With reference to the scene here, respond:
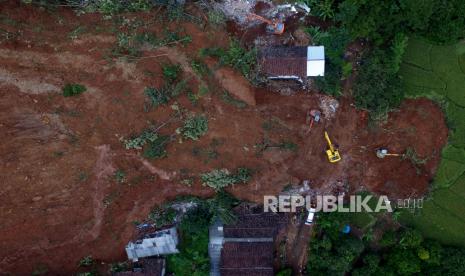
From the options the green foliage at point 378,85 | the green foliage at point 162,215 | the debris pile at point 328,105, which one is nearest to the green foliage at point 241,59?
the debris pile at point 328,105

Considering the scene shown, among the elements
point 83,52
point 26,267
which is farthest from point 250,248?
point 83,52

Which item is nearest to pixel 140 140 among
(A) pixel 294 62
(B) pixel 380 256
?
(A) pixel 294 62

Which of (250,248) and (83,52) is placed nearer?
(83,52)

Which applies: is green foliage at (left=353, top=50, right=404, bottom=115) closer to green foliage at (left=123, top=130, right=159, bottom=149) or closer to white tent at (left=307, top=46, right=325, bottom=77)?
white tent at (left=307, top=46, right=325, bottom=77)

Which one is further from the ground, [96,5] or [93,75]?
[96,5]

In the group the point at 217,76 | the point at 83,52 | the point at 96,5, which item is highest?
the point at 96,5

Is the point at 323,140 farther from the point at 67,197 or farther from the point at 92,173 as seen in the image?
the point at 67,197

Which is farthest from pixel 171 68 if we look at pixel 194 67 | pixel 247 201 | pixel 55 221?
pixel 55 221
